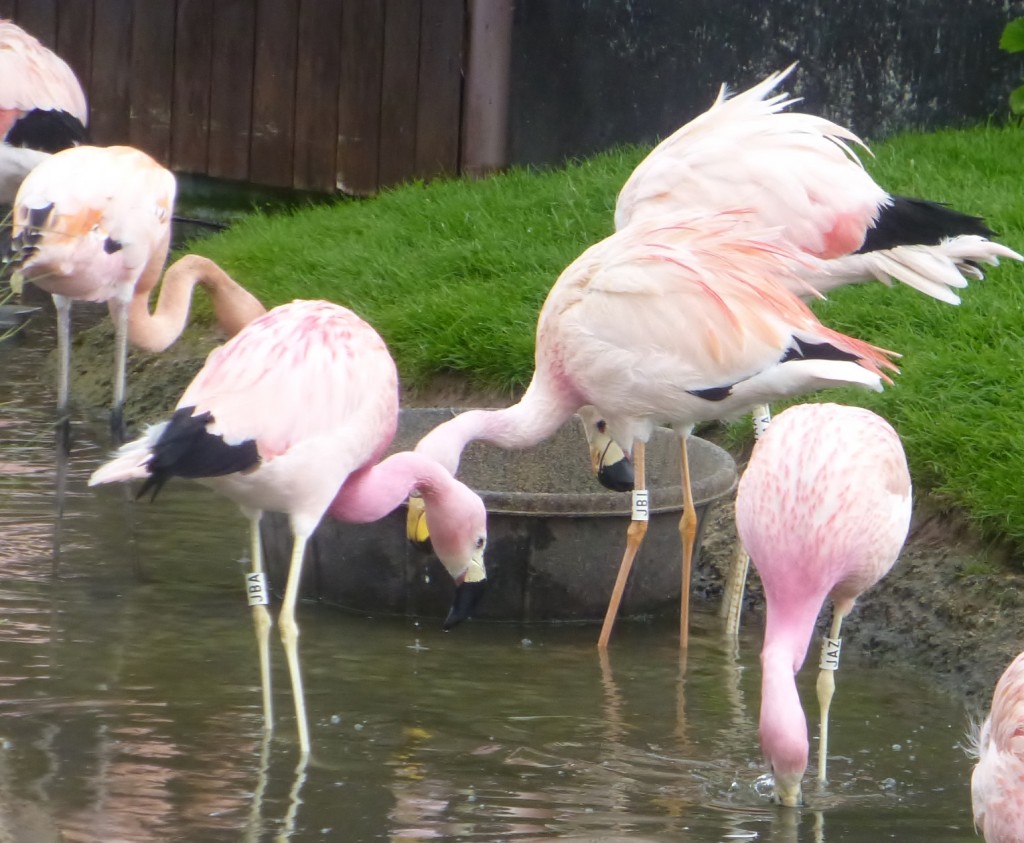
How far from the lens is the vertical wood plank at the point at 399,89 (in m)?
9.38

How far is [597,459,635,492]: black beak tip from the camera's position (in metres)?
4.93

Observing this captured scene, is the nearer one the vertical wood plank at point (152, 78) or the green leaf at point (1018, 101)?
the green leaf at point (1018, 101)

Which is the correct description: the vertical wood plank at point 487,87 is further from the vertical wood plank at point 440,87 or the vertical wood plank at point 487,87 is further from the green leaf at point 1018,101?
the green leaf at point 1018,101

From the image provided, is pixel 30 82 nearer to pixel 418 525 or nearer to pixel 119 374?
pixel 119 374

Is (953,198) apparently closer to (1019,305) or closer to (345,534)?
(1019,305)

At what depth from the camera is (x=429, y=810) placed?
3543 mm

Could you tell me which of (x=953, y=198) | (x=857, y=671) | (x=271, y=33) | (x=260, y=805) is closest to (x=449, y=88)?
(x=271, y=33)

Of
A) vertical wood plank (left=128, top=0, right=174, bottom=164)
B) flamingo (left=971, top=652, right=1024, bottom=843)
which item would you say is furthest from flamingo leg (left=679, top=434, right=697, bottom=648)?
vertical wood plank (left=128, top=0, right=174, bottom=164)

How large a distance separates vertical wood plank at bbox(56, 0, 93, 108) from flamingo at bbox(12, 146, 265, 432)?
5062mm

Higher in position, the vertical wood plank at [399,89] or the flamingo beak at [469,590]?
the vertical wood plank at [399,89]

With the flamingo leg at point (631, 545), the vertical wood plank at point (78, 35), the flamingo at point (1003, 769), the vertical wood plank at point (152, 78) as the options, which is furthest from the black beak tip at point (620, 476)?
the vertical wood plank at point (78, 35)

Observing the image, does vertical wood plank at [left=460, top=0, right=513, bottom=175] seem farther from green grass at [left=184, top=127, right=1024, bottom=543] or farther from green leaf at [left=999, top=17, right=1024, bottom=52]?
green leaf at [left=999, top=17, right=1024, bottom=52]

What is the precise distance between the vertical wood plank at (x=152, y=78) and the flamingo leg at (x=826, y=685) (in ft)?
24.4

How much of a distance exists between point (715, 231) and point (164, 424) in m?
1.69
